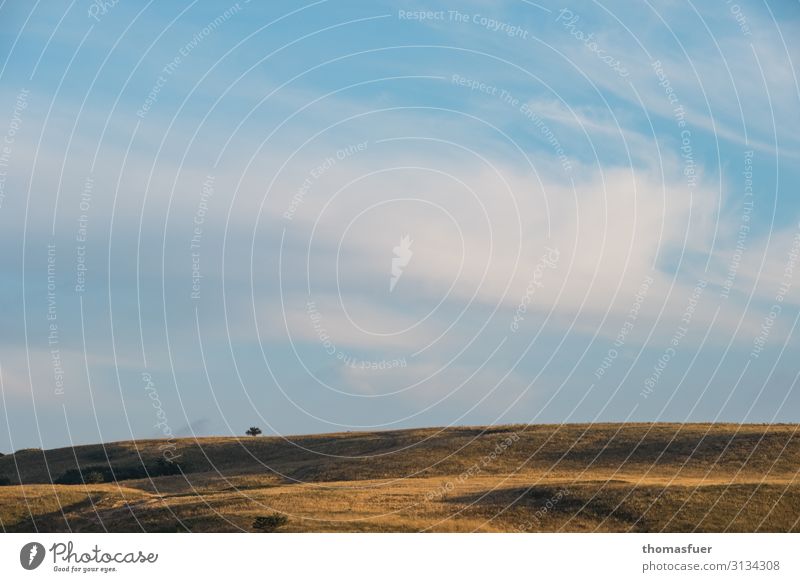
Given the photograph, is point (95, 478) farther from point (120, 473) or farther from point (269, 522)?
point (269, 522)

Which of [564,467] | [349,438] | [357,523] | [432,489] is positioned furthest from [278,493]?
[349,438]

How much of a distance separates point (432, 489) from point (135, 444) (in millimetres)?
65493

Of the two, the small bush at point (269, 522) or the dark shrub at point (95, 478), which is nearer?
the small bush at point (269, 522)

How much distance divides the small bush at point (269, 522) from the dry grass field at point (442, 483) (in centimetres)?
25

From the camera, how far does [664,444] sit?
106750 millimetres

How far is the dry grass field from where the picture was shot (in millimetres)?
68000

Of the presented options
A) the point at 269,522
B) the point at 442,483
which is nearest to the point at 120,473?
the point at 442,483

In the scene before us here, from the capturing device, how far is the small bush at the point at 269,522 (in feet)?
209

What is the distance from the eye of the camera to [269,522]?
64.6 m

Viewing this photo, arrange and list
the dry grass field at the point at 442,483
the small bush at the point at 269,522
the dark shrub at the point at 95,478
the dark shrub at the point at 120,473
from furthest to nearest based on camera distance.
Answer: the dark shrub at the point at 120,473, the dark shrub at the point at 95,478, the dry grass field at the point at 442,483, the small bush at the point at 269,522

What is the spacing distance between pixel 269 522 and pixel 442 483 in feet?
77.5

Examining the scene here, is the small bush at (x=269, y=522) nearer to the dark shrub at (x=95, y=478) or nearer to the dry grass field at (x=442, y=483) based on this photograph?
the dry grass field at (x=442, y=483)

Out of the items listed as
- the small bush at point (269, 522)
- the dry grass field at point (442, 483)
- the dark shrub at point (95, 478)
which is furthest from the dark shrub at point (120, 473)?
the small bush at point (269, 522)
